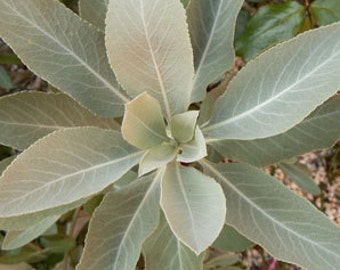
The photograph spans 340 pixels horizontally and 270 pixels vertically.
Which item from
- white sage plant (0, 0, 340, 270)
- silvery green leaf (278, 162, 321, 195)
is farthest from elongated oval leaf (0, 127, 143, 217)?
silvery green leaf (278, 162, 321, 195)

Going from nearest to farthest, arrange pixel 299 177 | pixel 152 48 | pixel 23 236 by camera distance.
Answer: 1. pixel 152 48
2. pixel 23 236
3. pixel 299 177

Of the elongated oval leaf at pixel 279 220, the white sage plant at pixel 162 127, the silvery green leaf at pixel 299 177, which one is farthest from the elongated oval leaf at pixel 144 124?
the silvery green leaf at pixel 299 177

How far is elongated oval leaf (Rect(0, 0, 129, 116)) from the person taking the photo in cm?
61

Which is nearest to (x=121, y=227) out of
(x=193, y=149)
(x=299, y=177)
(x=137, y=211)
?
(x=137, y=211)

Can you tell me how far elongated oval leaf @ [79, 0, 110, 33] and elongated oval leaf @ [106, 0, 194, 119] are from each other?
0.46 feet

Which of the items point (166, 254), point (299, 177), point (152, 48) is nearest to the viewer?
point (152, 48)

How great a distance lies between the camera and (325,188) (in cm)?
150

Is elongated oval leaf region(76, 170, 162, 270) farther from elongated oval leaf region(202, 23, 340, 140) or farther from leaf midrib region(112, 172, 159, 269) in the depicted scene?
elongated oval leaf region(202, 23, 340, 140)

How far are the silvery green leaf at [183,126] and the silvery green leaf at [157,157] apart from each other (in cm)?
1

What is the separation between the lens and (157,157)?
24.4 inches

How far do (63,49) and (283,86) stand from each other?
241 mm

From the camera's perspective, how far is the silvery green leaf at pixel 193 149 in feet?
1.88

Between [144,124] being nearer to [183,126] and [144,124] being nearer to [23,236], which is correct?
[183,126]

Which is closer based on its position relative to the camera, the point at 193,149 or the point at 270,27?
the point at 193,149
